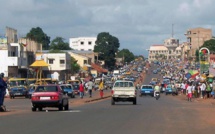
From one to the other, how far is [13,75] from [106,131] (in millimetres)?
77675

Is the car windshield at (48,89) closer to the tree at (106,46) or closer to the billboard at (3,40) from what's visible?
the billboard at (3,40)

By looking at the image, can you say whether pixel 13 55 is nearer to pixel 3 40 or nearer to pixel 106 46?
pixel 3 40

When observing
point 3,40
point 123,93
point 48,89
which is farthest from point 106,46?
point 48,89

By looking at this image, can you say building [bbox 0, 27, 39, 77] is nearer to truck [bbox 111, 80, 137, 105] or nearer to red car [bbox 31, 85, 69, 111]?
truck [bbox 111, 80, 137, 105]

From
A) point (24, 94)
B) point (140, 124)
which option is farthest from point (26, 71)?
point (140, 124)

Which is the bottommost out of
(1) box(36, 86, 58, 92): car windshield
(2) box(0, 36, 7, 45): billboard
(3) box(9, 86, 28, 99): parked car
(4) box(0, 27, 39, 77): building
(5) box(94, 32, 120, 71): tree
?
(3) box(9, 86, 28, 99): parked car

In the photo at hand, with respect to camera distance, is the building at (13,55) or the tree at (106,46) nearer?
the building at (13,55)

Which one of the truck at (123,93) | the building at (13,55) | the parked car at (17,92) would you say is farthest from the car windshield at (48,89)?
the building at (13,55)

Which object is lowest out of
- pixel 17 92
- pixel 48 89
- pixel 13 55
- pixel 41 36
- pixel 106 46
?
pixel 17 92

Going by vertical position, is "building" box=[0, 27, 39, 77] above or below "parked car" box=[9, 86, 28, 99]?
above

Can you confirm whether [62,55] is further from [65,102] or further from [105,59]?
[65,102]

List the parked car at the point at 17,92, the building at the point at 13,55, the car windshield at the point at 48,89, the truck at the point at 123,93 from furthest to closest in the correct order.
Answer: the building at the point at 13,55 < the parked car at the point at 17,92 < the truck at the point at 123,93 < the car windshield at the point at 48,89

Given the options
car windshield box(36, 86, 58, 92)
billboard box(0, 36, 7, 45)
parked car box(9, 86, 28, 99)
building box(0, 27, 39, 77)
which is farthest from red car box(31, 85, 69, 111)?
billboard box(0, 36, 7, 45)

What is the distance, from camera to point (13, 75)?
94.7m
